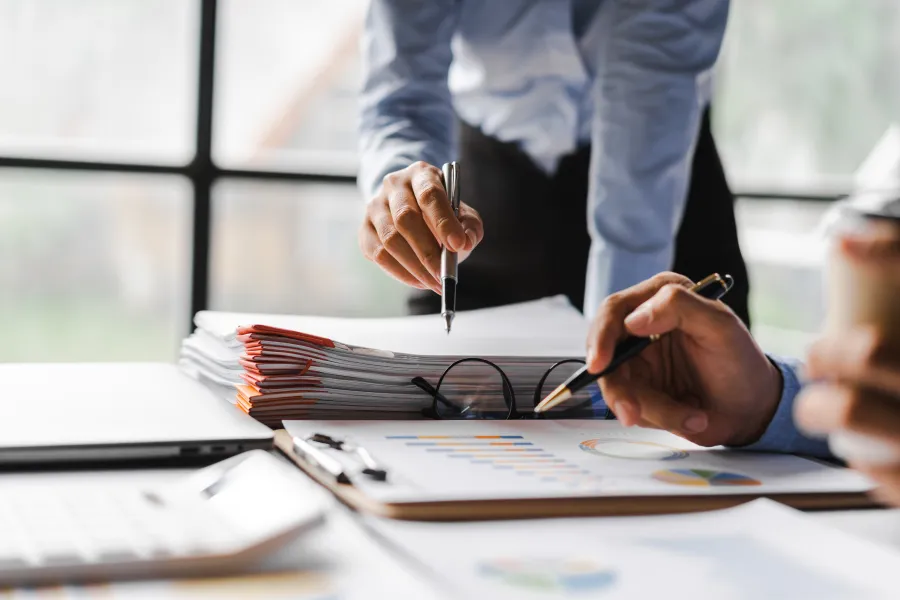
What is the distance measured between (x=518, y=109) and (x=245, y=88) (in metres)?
1.42

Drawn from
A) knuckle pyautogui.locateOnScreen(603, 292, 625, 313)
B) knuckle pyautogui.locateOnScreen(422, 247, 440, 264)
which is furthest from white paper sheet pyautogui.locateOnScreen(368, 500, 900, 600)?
knuckle pyautogui.locateOnScreen(422, 247, 440, 264)

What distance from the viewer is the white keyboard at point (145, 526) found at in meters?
0.50

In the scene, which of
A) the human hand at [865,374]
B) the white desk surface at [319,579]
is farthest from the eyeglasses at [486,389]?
the human hand at [865,374]

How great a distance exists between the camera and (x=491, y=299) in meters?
1.81

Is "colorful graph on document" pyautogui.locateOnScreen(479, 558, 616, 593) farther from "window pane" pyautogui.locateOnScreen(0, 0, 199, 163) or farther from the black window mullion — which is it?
"window pane" pyautogui.locateOnScreen(0, 0, 199, 163)

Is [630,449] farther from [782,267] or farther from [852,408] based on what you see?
[782,267]

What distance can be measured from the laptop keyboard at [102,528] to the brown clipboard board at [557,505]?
0.38ft

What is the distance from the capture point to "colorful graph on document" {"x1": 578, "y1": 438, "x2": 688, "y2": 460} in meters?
0.81

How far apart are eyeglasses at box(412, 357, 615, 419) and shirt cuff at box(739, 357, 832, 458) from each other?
0.65 ft

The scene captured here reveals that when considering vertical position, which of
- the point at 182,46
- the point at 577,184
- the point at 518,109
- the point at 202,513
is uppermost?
the point at 182,46

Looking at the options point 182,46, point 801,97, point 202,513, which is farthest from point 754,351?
point 801,97

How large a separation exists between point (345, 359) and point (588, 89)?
3.30ft

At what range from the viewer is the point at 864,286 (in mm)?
500

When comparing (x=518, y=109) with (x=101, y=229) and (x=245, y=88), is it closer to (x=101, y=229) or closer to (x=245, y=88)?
(x=245, y=88)
